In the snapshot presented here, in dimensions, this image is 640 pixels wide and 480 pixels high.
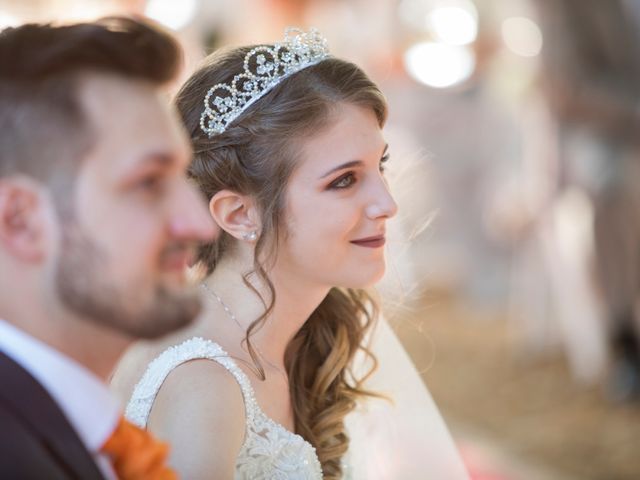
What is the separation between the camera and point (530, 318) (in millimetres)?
7922

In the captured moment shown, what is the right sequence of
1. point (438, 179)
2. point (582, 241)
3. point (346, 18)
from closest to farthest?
point (582, 241) → point (346, 18) → point (438, 179)

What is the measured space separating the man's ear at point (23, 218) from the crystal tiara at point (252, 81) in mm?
879

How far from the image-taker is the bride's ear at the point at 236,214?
1.85 metres

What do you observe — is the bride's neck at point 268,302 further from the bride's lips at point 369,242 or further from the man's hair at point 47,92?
the man's hair at point 47,92

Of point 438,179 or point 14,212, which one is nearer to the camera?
point 14,212

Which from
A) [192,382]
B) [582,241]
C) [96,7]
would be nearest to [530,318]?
[582,241]

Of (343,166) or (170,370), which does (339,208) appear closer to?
(343,166)

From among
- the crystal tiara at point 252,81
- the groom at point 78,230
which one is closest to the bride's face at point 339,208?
the crystal tiara at point 252,81

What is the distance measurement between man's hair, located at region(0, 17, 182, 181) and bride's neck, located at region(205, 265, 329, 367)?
869mm

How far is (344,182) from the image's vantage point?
1801mm

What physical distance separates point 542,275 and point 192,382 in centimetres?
673

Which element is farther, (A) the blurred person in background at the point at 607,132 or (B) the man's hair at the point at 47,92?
(A) the blurred person in background at the point at 607,132

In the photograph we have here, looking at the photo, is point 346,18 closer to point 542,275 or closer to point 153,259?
point 542,275

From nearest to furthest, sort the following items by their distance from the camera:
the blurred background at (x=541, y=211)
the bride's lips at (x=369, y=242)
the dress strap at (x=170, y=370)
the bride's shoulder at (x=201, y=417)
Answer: the bride's shoulder at (x=201, y=417) → the dress strap at (x=170, y=370) → the bride's lips at (x=369, y=242) → the blurred background at (x=541, y=211)
